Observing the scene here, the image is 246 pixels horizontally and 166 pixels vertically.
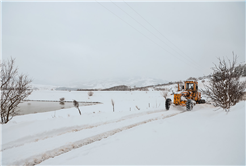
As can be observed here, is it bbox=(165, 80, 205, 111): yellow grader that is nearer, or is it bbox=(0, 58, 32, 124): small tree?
bbox=(0, 58, 32, 124): small tree

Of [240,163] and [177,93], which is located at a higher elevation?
[177,93]

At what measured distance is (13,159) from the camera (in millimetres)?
3762

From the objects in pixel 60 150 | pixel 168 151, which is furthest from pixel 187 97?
pixel 60 150

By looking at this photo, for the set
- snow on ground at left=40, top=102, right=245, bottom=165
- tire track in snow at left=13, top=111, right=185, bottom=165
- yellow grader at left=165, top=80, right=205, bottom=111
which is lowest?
tire track in snow at left=13, top=111, right=185, bottom=165

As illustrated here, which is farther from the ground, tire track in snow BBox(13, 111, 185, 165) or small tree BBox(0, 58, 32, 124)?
small tree BBox(0, 58, 32, 124)

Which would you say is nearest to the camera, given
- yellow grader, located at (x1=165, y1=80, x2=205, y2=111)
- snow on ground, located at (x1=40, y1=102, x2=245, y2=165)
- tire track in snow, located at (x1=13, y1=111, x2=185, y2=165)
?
snow on ground, located at (x1=40, y1=102, x2=245, y2=165)

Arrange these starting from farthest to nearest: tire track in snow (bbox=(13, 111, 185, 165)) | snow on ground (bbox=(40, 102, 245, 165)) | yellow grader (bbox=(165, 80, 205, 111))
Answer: yellow grader (bbox=(165, 80, 205, 111)) → tire track in snow (bbox=(13, 111, 185, 165)) → snow on ground (bbox=(40, 102, 245, 165))

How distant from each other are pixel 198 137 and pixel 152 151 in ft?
5.58

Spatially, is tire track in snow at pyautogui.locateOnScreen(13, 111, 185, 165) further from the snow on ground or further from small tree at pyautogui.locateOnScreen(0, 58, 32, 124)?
small tree at pyautogui.locateOnScreen(0, 58, 32, 124)

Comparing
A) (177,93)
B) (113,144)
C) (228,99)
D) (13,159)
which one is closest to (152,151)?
(113,144)

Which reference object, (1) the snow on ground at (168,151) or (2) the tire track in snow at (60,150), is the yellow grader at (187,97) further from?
(2) the tire track in snow at (60,150)

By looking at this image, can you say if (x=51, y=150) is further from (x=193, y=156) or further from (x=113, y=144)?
(x=193, y=156)

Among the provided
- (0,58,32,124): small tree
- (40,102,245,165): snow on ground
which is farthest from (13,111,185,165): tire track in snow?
(0,58,32,124): small tree

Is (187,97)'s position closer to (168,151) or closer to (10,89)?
(168,151)
